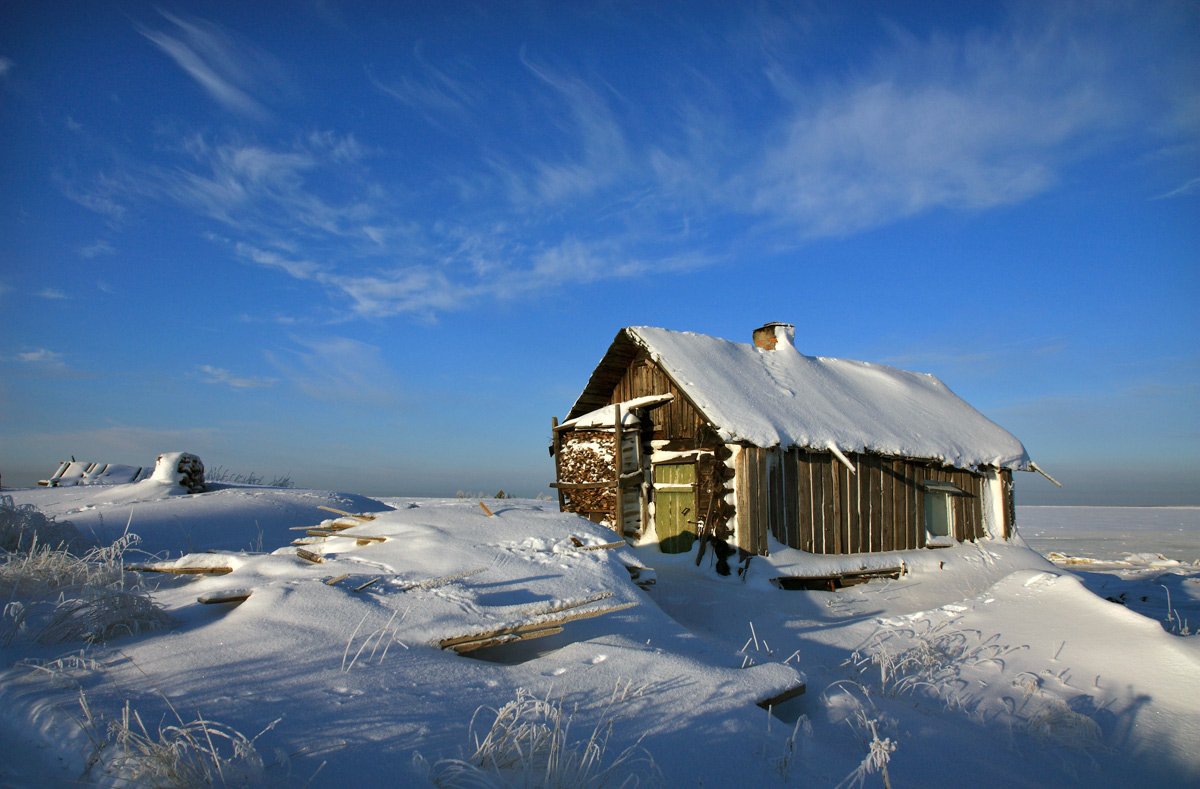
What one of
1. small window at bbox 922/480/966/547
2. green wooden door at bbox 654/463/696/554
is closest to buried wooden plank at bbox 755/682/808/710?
green wooden door at bbox 654/463/696/554

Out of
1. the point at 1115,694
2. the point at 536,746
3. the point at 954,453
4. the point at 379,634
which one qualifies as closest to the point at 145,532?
the point at 379,634

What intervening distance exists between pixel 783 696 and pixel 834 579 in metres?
8.74

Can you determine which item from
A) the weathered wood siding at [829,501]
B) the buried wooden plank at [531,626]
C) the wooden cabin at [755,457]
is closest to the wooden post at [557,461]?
the wooden cabin at [755,457]

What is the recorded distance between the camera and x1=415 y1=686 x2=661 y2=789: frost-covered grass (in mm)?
3066

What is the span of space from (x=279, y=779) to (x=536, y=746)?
1.15m

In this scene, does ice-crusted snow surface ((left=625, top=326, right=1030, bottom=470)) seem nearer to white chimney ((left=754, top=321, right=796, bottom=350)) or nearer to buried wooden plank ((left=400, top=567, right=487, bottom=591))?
white chimney ((left=754, top=321, right=796, bottom=350))

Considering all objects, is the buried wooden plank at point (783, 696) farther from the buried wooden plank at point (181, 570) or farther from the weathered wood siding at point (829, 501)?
the weathered wood siding at point (829, 501)

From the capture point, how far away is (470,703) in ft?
12.9

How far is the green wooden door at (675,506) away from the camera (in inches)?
526

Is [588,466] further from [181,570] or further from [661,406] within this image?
[181,570]

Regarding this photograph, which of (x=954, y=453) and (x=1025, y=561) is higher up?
(x=954, y=453)

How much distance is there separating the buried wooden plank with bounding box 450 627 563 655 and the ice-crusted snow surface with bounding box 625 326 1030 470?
7.18 metres

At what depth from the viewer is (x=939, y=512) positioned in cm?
1625

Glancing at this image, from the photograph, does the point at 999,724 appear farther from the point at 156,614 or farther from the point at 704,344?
the point at 704,344
